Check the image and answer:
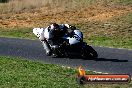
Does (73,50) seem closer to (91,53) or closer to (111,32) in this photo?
(91,53)

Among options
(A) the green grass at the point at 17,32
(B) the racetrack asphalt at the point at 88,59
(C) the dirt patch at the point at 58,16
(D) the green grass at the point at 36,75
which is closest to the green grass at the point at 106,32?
(A) the green grass at the point at 17,32

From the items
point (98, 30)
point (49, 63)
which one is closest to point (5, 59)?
point (49, 63)

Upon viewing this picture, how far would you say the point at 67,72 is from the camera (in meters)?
14.0

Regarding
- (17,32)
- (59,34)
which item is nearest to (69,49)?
(59,34)

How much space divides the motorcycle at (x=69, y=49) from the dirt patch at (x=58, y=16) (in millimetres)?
13372

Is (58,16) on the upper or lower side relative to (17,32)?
upper

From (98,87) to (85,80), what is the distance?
278 centimetres

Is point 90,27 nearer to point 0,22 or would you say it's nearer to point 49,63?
point 0,22

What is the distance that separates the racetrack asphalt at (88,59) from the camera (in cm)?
1543

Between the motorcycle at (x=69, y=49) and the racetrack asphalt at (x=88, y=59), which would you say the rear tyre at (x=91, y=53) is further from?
the racetrack asphalt at (x=88, y=59)

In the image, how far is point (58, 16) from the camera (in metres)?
34.6

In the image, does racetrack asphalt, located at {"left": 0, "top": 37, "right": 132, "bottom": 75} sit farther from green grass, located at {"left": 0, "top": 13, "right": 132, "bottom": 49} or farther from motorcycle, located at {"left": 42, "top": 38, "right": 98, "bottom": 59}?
green grass, located at {"left": 0, "top": 13, "right": 132, "bottom": 49}

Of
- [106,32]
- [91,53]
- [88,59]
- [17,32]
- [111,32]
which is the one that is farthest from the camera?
[17,32]

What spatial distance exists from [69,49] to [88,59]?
0.98m
